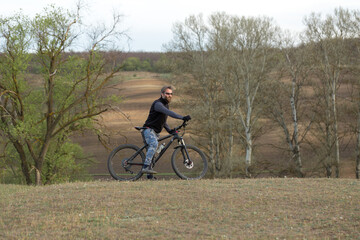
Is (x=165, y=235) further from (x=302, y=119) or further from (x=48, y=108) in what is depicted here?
(x=302, y=119)

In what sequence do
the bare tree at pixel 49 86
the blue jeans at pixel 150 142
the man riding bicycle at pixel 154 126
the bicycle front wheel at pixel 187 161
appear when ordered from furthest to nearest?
the bare tree at pixel 49 86 < the bicycle front wheel at pixel 187 161 < the blue jeans at pixel 150 142 < the man riding bicycle at pixel 154 126

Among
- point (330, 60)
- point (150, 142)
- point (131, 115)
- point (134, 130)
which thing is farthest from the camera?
point (131, 115)

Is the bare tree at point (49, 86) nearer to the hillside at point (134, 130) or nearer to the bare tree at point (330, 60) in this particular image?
the hillside at point (134, 130)

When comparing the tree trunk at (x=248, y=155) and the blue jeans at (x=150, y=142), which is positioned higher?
the blue jeans at (x=150, y=142)

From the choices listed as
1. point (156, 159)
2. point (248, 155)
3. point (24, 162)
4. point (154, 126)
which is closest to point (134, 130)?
point (248, 155)

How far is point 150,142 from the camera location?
39.9 feet

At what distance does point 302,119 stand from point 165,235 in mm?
44553

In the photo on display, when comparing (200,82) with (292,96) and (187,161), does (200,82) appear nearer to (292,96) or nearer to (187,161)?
(292,96)

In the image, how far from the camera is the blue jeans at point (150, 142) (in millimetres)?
12141

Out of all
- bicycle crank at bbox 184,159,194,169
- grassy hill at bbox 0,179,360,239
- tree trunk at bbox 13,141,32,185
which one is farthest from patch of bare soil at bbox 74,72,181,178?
grassy hill at bbox 0,179,360,239

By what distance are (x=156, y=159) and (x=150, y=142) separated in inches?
25.5

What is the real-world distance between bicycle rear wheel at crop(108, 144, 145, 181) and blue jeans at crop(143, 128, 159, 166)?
445mm

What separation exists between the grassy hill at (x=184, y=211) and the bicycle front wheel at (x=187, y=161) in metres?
0.50

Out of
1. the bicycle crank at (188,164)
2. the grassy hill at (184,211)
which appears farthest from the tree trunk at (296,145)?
the bicycle crank at (188,164)
